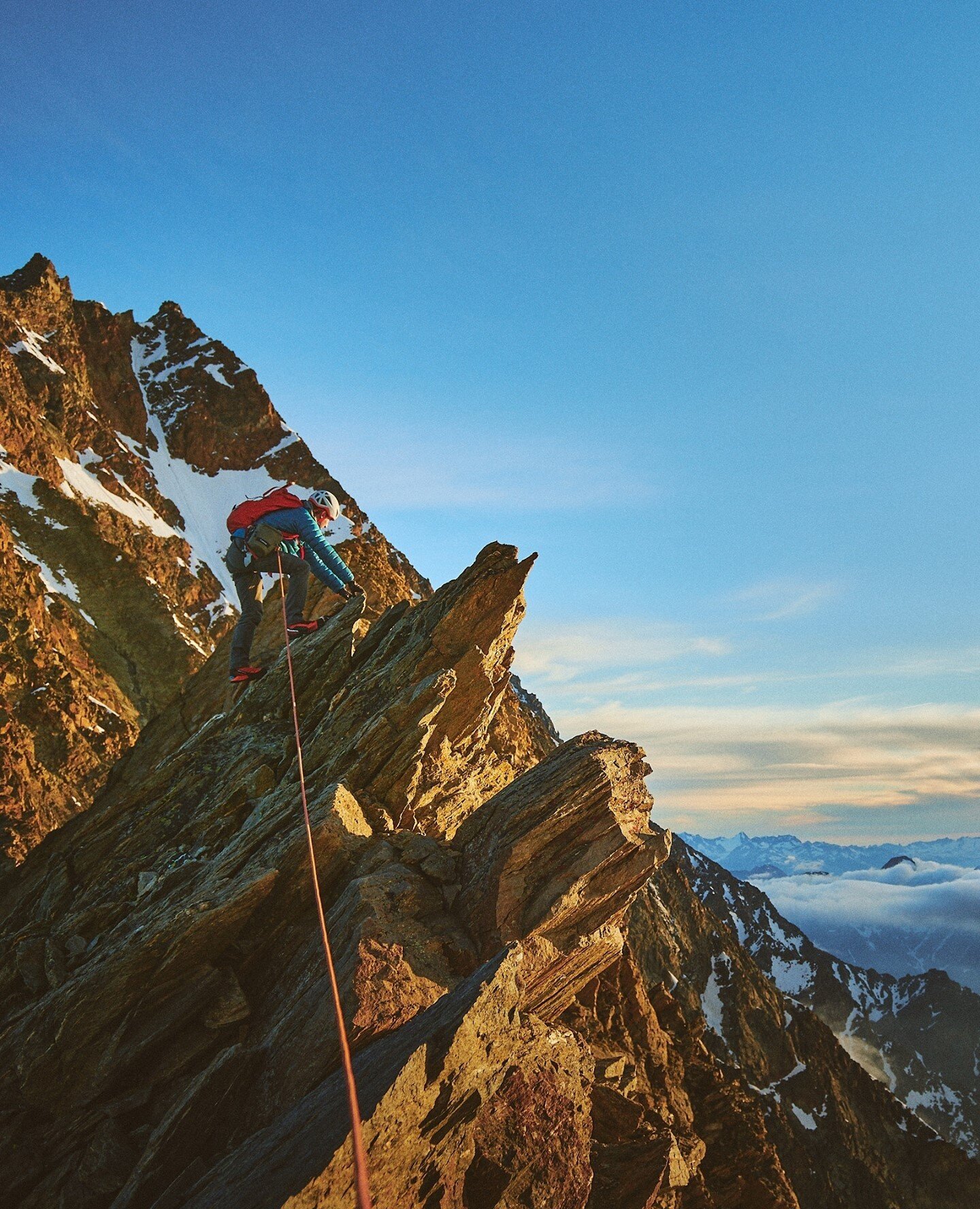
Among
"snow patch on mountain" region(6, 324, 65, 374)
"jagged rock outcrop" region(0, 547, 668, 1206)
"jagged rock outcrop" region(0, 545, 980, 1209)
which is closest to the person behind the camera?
"jagged rock outcrop" region(0, 545, 980, 1209)

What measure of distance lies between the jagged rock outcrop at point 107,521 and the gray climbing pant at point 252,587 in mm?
1867

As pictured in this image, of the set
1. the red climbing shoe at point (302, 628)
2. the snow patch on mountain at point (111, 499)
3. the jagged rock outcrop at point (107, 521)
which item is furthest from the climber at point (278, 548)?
the snow patch on mountain at point (111, 499)

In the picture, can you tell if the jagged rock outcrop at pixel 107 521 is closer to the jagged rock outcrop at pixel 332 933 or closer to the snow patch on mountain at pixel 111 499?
the snow patch on mountain at pixel 111 499

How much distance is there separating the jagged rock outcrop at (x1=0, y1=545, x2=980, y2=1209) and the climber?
2031 millimetres

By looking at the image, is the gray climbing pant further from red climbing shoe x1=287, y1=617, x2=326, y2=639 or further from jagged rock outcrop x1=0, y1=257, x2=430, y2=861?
jagged rock outcrop x1=0, y1=257, x2=430, y2=861

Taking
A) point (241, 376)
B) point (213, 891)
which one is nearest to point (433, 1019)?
point (213, 891)

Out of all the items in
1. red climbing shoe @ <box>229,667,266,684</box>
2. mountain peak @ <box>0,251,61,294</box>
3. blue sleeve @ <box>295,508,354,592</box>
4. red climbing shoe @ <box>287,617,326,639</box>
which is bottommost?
red climbing shoe @ <box>229,667,266,684</box>

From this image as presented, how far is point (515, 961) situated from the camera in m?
8.58

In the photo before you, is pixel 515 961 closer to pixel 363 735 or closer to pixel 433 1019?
pixel 433 1019

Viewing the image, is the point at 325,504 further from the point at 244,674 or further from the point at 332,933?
the point at 332,933

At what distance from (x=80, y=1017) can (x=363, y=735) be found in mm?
6795

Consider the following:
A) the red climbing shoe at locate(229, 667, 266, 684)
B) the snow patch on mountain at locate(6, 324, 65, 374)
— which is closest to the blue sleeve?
the red climbing shoe at locate(229, 667, 266, 684)

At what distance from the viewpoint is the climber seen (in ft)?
55.3

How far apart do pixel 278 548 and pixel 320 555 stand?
0.98m
